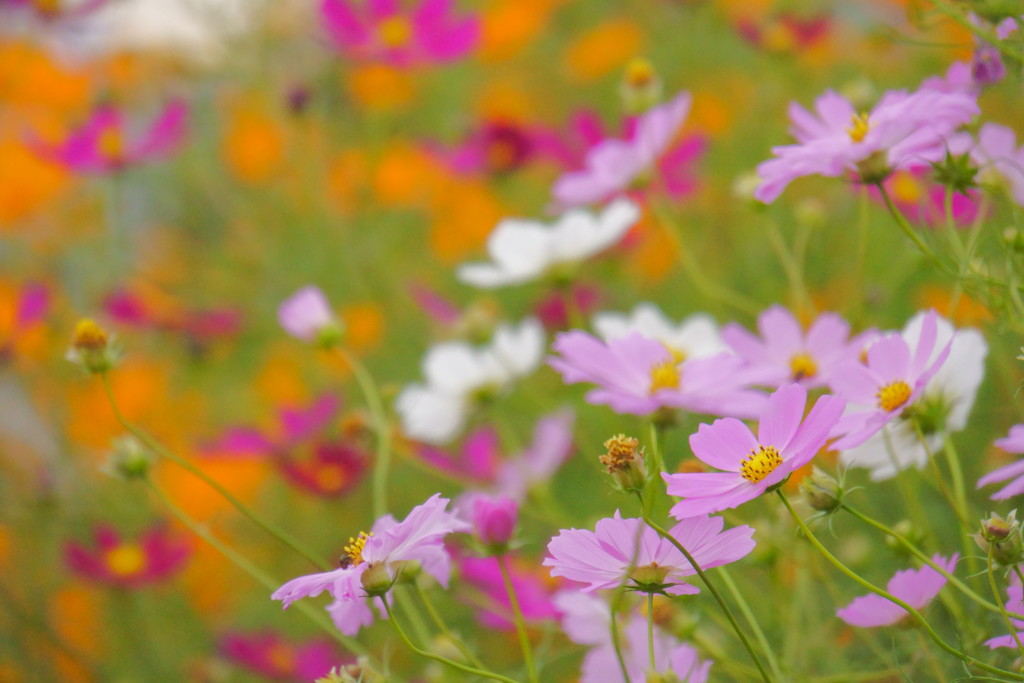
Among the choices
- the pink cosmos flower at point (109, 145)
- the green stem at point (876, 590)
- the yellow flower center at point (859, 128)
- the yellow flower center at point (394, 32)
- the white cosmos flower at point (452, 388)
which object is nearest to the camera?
the green stem at point (876, 590)

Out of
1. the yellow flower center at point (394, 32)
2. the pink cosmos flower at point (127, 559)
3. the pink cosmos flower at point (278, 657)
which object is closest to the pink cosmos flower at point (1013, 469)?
the pink cosmos flower at point (278, 657)

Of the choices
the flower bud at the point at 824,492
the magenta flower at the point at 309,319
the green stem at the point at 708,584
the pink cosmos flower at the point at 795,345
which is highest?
the magenta flower at the point at 309,319

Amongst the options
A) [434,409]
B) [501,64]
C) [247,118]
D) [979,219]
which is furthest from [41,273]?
[979,219]

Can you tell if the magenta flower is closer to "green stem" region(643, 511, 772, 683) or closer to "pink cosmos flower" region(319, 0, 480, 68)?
"green stem" region(643, 511, 772, 683)

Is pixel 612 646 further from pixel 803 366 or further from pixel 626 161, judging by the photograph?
pixel 626 161

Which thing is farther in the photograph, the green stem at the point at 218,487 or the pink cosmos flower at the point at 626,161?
the pink cosmos flower at the point at 626,161

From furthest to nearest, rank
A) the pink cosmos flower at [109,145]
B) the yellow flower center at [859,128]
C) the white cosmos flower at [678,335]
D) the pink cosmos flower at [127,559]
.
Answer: the pink cosmos flower at [109,145]
the pink cosmos flower at [127,559]
the white cosmos flower at [678,335]
the yellow flower center at [859,128]

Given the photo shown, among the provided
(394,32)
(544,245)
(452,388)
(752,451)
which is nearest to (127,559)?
(452,388)

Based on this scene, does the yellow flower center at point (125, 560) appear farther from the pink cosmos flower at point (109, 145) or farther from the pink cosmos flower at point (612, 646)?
the pink cosmos flower at point (612, 646)

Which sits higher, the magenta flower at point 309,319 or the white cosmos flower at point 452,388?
the magenta flower at point 309,319
